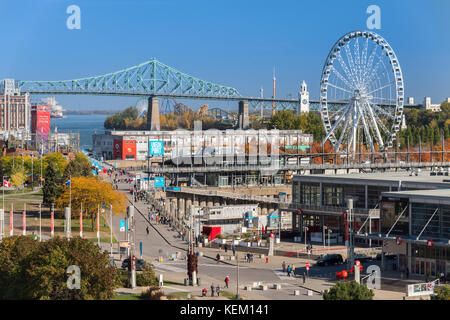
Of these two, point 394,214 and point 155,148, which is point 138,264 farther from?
point 155,148

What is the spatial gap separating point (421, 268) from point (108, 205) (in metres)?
27.9

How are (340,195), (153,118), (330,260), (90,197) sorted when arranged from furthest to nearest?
Answer: 1. (153,118)
2. (90,197)
3. (340,195)
4. (330,260)

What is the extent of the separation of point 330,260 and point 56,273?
21.3 meters

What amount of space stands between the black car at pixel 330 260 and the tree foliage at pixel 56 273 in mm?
17179

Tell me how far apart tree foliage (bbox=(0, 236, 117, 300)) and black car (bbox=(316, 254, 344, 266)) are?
17.2 meters

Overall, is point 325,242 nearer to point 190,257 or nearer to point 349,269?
point 349,269

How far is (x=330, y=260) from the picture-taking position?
184ft

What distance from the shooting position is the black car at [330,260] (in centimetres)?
5577

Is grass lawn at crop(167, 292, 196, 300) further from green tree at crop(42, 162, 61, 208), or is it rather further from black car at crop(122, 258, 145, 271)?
green tree at crop(42, 162, 61, 208)

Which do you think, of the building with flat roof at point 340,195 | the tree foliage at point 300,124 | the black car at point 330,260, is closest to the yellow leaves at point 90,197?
the building with flat roof at point 340,195

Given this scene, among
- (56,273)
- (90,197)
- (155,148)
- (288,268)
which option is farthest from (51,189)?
(56,273)

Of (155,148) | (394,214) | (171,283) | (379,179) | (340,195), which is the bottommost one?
(171,283)
